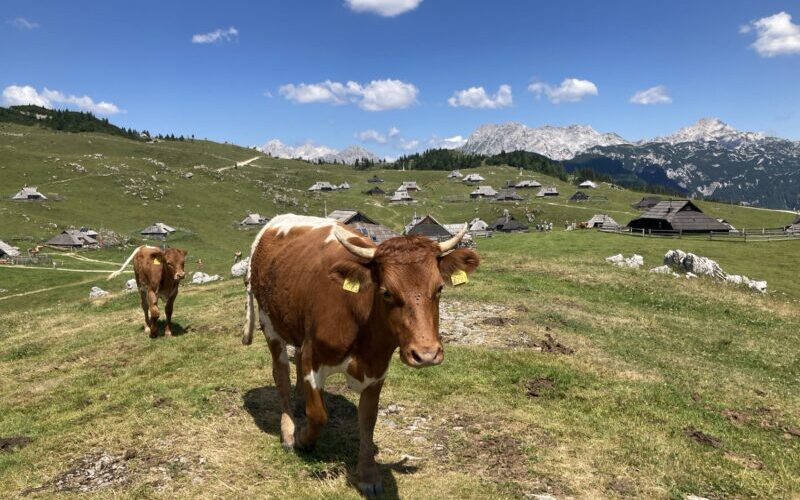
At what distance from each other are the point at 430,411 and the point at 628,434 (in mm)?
3982

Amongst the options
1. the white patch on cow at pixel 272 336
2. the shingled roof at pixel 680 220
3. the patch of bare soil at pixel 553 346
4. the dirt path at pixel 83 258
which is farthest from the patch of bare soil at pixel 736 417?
the shingled roof at pixel 680 220

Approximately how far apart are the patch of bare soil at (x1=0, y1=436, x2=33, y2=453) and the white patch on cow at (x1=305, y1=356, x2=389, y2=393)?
6.29 metres

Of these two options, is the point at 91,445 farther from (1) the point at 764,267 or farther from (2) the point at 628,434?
(1) the point at 764,267

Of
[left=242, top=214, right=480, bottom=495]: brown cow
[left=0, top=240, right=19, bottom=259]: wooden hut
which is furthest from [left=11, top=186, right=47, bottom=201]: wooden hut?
[left=242, top=214, right=480, bottom=495]: brown cow

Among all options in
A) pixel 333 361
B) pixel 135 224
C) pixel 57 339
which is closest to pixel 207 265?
pixel 135 224

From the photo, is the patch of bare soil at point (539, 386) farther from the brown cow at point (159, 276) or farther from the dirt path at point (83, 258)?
the dirt path at point (83, 258)

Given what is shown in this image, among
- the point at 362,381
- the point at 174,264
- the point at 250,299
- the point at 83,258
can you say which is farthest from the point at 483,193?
the point at 362,381

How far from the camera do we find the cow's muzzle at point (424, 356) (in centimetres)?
508

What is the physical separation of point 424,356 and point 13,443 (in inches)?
355

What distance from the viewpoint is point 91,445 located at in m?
8.45

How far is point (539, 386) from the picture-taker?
11.5 meters

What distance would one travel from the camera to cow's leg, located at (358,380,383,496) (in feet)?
22.3

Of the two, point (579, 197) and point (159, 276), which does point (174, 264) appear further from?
point (579, 197)

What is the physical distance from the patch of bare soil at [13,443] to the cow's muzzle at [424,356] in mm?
8480
